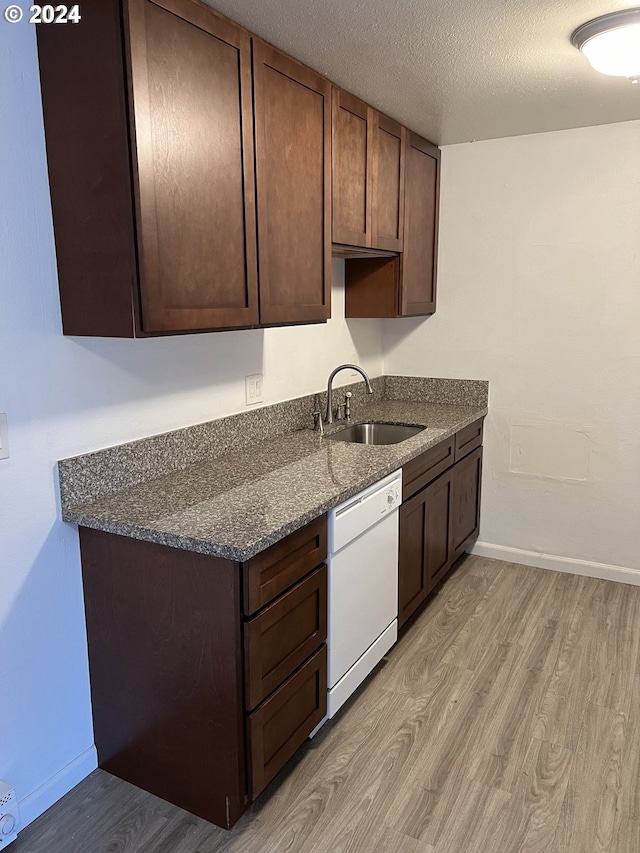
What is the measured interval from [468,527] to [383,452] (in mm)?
1226

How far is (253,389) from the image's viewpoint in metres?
2.61

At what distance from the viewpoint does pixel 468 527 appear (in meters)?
3.45

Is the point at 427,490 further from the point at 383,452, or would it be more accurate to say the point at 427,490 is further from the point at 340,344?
the point at 340,344

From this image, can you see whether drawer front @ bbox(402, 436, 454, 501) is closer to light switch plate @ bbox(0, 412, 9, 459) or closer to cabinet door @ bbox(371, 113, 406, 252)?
cabinet door @ bbox(371, 113, 406, 252)

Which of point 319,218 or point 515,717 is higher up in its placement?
point 319,218

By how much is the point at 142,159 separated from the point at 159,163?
0.19 ft

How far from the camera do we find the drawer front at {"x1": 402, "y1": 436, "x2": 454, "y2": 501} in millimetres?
2521

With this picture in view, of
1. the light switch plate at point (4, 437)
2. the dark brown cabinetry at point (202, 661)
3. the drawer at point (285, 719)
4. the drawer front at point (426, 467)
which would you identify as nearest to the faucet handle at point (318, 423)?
the drawer front at point (426, 467)

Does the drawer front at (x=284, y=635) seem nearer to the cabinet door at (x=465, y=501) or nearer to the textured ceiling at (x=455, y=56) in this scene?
the cabinet door at (x=465, y=501)

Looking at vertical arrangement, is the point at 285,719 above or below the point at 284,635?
below

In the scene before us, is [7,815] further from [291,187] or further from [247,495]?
[291,187]

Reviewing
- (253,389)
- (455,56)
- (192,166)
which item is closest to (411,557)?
(253,389)

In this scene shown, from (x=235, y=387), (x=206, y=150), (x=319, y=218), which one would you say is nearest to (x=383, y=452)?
(x=235, y=387)

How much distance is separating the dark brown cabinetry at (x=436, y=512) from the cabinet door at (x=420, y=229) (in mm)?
731
